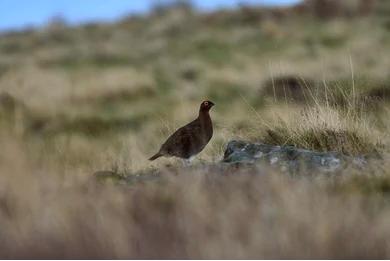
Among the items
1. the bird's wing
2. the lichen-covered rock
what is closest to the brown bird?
the bird's wing

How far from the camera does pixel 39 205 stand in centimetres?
527

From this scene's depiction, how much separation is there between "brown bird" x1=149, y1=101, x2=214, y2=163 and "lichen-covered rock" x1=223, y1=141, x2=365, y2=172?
1.21ft

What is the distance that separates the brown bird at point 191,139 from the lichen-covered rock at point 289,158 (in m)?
0.37

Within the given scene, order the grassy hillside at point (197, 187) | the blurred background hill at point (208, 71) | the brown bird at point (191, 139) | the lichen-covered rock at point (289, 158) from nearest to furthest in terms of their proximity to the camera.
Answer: the grassy hillside at point (197, 187) → the lichen-covered rock at point (289, 158) → the brown bird at point (191, 139) → the blurred background hill at point (208, 71)

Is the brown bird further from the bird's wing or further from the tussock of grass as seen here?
the tussock of grass

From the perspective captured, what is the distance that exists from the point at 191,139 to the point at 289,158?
3.42 ft

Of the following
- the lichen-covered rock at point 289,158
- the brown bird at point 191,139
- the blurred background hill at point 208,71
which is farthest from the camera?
the blurred background hill at point 208,71

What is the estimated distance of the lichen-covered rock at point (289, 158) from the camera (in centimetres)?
597

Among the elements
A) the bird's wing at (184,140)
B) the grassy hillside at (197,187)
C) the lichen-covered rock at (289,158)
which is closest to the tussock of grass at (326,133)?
the grassy hillside at (197,187)

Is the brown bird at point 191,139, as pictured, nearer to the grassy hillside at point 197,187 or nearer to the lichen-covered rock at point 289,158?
the grassy hillside at point 197,187

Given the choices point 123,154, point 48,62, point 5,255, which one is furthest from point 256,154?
point 48,62

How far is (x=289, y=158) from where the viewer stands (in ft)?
20.6

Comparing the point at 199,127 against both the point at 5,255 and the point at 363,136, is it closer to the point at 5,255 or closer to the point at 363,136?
the point at 363,136

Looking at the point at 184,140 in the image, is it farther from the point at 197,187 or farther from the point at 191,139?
the point at 197,187
